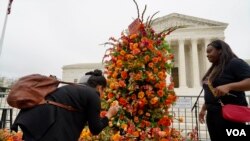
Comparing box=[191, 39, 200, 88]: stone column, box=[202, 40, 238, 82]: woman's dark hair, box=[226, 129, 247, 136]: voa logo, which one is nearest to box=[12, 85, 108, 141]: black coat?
box=[226, 129, 247, 136]: voa logo

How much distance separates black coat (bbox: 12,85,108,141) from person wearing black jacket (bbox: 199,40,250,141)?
4.20ft

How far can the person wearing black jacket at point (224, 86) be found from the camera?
92.7 inches

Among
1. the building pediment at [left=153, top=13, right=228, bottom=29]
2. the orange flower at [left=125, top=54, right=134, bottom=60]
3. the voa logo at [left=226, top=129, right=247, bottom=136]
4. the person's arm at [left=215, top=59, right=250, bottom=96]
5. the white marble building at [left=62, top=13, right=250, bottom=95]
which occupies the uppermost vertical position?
the building pediment at [left=153, top=13, right=228, bottom=29]

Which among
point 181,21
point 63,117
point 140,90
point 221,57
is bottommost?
point 63,117

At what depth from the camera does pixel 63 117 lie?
1.88 meters

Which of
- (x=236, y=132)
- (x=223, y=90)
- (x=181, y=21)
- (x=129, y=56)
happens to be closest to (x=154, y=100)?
(x=129, y=56)

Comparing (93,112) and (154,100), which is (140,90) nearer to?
(154,100)

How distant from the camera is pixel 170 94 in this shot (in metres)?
2.98

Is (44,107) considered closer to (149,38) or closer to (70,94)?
(70,94)

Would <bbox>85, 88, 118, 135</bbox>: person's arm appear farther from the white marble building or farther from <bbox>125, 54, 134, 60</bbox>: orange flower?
the white marble building

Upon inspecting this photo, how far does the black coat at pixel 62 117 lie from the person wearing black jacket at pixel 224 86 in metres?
1.28

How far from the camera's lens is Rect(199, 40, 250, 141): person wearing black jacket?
2.35 metres

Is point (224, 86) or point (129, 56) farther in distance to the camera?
point (129, 56)

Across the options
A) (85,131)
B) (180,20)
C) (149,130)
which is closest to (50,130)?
(85,131)
